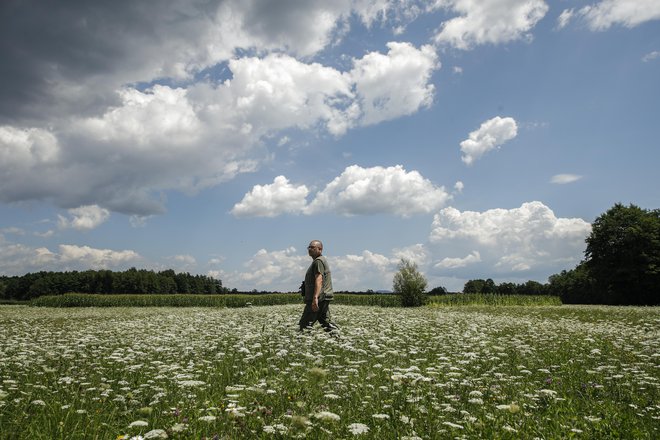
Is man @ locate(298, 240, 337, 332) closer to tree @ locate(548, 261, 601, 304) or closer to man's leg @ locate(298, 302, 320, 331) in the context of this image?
man's leg @ locate(298, 302, 320, 331)

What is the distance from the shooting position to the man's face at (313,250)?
11883 mm

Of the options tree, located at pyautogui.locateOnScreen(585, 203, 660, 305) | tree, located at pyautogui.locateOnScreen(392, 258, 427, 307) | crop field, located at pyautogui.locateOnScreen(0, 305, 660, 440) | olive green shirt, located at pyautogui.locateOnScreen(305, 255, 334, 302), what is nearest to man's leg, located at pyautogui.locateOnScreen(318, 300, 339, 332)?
olive green shirt, located at pyautogui.locateOnScreen(305, 255, 334, 302)

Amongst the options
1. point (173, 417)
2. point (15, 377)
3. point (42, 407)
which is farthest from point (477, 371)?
point (15, 377)

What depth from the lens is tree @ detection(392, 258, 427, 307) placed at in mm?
43688

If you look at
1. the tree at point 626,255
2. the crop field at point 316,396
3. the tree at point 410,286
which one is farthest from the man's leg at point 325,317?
the tree at point 626,255

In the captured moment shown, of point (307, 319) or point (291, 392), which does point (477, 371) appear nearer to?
point (291, 392)

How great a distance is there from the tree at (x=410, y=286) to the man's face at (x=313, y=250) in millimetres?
33456

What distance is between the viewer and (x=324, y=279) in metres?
12.0

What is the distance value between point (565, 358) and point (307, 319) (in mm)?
6782

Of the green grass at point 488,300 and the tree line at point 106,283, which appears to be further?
the tree line at point 106,283

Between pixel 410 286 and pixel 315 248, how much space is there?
3364 centimetres

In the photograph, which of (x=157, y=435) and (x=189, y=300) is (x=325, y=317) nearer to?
(x=157, y=435)

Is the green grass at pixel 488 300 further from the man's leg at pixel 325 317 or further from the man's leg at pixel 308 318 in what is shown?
the man's leg at pixel 308 318

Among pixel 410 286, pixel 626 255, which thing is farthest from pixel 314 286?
pixel 626 255
